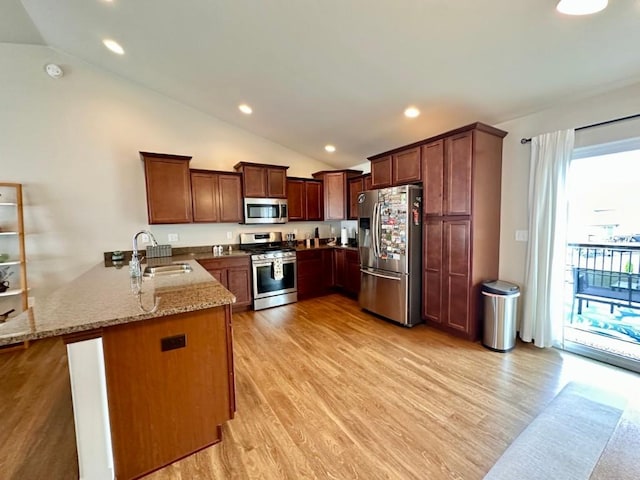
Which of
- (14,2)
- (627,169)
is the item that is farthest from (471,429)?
(14,2)

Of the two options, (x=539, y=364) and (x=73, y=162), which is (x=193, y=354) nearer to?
(x=539, y=364)

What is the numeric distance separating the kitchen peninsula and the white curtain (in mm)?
3070

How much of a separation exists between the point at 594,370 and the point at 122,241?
565 cm

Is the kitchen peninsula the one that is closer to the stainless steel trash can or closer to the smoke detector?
the stainless steel trash can

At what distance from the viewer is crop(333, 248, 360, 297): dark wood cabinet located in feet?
15.5

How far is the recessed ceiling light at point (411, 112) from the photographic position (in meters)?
3.20

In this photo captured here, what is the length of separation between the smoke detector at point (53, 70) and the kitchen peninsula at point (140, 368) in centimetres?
338

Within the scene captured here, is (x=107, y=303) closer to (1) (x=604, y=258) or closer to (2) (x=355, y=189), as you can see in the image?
(2) (x=355, y=189)

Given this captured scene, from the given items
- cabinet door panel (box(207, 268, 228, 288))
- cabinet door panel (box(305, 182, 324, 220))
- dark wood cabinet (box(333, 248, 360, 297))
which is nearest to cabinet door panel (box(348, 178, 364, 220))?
cabinet door panel (box(305, 182, 324, 220))

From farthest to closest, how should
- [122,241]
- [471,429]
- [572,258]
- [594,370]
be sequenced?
1. [122,241]
2. [572,258]
3. [594,370]
4. [471,429]

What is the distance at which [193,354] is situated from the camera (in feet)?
5.43

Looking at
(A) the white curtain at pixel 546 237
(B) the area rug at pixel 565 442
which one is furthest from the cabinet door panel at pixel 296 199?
(B) the area rug at pixel 565 442

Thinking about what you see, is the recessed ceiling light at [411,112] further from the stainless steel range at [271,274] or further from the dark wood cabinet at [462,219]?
the stainless steel range at [271,274]

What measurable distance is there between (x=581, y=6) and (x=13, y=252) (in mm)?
5922
